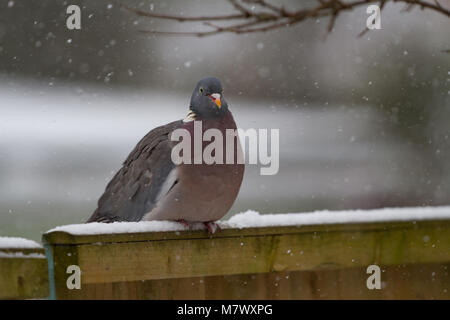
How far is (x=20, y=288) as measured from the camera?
1.52 metres

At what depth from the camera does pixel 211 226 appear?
2.10 metres

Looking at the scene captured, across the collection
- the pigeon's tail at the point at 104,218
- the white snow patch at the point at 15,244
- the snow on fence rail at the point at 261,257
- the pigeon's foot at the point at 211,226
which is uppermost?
the pigeon's tail at the point at 104,218

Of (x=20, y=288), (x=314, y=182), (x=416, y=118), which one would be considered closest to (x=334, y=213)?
(x=20, y=288)

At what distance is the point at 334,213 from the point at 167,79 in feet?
18.2

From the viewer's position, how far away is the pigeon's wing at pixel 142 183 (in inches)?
98.0

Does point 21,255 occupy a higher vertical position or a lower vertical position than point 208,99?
lower

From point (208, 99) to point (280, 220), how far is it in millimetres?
524

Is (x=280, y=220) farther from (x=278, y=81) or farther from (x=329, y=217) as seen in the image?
(x=278, y=81)

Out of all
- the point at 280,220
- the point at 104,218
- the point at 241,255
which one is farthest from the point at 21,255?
the point at 104,218

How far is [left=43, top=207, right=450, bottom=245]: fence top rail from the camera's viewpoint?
1.73 meters

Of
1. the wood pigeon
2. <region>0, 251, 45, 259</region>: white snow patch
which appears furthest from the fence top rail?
the wood pigeon

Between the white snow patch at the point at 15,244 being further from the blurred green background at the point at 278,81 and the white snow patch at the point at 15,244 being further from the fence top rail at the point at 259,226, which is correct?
the blurred green background at the point at 278,81

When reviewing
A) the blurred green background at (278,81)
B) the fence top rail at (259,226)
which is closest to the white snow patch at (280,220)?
the fence top rail at (259,226)
